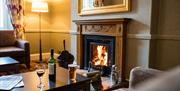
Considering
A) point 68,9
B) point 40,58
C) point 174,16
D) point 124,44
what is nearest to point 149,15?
point 174,16

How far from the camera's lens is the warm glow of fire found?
3.84 meters

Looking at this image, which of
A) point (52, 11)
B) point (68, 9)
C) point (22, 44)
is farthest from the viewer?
point (52, 11)

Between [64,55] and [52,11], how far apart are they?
233 cm

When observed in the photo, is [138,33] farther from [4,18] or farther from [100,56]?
[4,18]

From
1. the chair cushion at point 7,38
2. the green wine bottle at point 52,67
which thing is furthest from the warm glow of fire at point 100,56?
the chair cushion at point 7,38

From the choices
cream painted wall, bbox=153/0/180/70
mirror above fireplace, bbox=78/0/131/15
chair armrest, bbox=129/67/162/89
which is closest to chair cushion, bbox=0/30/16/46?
mirror above fireplace, bbox=78/0/131/15

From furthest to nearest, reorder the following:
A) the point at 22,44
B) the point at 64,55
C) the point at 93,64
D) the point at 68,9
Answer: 1. the point at 68,9
2. the point at 22,44
3. the point at 93,64
4. the point at 64,55

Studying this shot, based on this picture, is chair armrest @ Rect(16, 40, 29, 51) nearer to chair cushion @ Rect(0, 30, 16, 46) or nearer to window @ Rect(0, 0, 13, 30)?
chair cushion @ Rect(0, 30, 16, 46)

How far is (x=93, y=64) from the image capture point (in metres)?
4.01

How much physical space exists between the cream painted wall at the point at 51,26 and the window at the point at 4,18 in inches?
18.2

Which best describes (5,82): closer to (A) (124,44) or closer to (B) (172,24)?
(A) (124,44)

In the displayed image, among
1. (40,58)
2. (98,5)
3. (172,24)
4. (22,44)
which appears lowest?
(40,58)

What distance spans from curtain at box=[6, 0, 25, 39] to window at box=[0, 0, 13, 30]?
0.18 metres

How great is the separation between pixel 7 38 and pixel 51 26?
1415 millimetres
